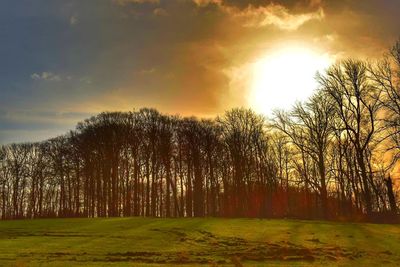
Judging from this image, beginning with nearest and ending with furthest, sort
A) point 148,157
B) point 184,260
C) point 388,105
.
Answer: point 184,260, point 388,105, point 148,157

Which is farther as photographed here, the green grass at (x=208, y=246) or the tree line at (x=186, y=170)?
the tree line at (x=186, y=170)

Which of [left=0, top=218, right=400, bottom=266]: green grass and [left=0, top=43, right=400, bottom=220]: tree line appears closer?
[left=0, top=218, right=400, bottom=266]: green grass

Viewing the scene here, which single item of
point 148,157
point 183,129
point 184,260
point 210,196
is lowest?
point 184,260

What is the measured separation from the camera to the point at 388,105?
49.8m

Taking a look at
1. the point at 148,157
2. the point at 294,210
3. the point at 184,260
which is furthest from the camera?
the point at 294,210

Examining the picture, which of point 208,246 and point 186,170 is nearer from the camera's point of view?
point 208,246

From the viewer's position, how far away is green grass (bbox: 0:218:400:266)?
24094 mm

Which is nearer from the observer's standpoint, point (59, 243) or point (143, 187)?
point (59, 243)

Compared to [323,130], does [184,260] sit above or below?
below

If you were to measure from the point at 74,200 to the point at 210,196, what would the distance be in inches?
1146

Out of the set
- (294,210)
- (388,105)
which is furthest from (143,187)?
(388,105)

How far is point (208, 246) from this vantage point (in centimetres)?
3034

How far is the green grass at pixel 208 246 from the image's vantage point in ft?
79.0

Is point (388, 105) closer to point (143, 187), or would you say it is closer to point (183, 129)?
point (183, 129)
